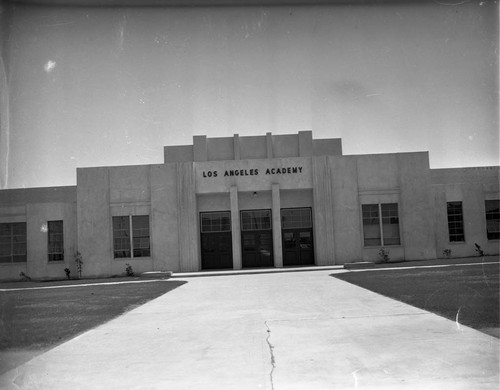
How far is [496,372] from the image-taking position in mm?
5773

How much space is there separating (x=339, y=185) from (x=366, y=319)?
20283 millimetres


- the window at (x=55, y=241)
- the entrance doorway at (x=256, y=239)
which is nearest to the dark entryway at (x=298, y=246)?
the entrance doorway at (x=256, y=239)

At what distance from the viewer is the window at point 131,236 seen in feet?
96.5

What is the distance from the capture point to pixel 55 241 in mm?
30438

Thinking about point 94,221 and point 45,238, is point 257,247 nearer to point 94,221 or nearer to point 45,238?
point 94,221

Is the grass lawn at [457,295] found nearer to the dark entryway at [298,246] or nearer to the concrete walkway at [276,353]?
the concrete walkway at [276,353]

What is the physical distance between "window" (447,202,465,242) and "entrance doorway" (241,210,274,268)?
1127cm

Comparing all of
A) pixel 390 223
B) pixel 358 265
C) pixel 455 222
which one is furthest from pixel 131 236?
pixel 455 222

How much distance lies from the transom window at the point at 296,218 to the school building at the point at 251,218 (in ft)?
0.20

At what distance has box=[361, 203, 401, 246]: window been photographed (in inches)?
1160

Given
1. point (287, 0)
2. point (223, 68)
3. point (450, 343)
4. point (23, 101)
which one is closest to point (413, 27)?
point (287, 0)

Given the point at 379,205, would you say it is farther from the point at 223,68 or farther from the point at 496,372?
the point at 496,372

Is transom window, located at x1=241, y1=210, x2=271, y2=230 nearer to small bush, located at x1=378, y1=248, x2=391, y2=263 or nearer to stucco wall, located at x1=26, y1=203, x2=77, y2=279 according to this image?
small bush, located at x1=378, y1=248, x2=391, y2=263

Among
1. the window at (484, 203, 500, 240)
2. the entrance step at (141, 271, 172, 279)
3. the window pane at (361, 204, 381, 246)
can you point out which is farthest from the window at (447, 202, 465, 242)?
the entrance step at (141, 271, 172, 279)
